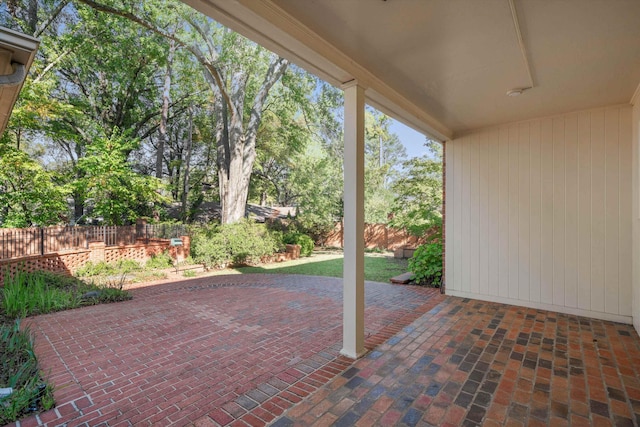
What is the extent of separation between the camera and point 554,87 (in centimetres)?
330

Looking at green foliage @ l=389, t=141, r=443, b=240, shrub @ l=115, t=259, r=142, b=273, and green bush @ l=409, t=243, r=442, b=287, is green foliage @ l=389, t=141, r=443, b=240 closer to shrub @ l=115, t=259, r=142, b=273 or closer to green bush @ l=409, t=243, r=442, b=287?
green bush @ l=409, t=243, r=442, b=287

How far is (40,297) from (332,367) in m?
4.54

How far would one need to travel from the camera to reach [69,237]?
740 centimetres

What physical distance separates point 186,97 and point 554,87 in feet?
47.9

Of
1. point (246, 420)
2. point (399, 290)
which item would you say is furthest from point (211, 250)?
point (246, 420)

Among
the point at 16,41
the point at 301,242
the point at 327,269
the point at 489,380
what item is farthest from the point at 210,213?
the point at 489,380

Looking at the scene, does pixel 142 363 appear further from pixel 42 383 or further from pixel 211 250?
pixel 211 250

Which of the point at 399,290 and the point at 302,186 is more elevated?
the point at 302,186

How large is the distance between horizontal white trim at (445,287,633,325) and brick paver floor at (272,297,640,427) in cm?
14

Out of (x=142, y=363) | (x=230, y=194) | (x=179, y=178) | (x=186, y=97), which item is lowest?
(x=142, y=363)

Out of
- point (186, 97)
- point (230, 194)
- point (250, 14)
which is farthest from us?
point (186, 97)

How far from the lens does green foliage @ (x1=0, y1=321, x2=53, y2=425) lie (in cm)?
207

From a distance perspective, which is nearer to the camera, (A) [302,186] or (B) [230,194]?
(B) [230,194]

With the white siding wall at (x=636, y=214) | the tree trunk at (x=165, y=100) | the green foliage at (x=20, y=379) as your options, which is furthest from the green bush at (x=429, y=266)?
the tree trunk at (x=165, y=100)
